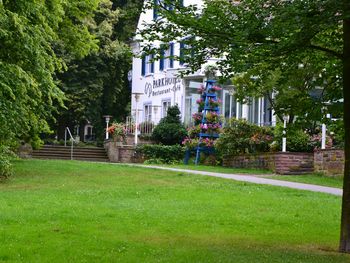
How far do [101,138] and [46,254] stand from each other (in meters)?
35.7

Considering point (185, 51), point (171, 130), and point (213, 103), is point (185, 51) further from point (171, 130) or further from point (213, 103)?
point (171, 130)

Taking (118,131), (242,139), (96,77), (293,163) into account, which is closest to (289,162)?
(293,163)

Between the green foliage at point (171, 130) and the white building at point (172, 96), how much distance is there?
1180mm

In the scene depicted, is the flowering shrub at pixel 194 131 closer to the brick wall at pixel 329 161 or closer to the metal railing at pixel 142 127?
the metal railing at pixel 142 127

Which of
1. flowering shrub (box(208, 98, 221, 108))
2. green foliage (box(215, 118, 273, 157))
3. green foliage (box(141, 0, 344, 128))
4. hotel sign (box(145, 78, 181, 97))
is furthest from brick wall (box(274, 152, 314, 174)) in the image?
hotel sign (box(145, 78, 181, 97))

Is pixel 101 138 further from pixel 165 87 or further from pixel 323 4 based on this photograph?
pixel 323 4

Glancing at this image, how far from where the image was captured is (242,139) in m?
25.9

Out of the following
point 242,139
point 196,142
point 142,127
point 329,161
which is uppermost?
point 142,127

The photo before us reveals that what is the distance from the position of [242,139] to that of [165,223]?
52.0 feet

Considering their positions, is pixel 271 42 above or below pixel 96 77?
below

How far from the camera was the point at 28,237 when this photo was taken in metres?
8.85

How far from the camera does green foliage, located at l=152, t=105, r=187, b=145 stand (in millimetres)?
31719

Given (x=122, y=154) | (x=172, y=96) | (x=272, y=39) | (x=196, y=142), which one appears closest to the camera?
(x=272, y=39)

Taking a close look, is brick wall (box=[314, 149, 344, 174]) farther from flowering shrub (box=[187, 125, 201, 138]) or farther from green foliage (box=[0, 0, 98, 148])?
flowering shrub (box=[187, 125, 201, 138])
